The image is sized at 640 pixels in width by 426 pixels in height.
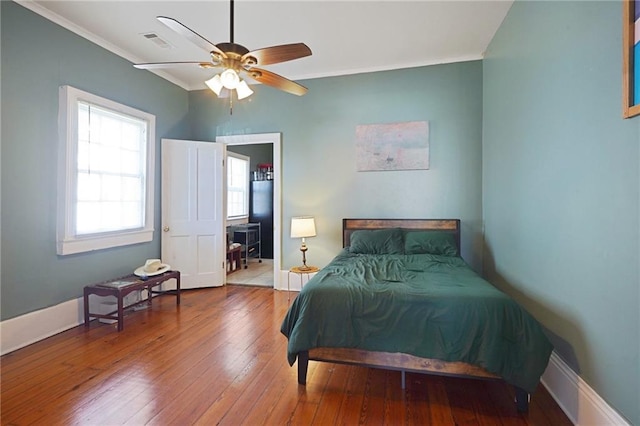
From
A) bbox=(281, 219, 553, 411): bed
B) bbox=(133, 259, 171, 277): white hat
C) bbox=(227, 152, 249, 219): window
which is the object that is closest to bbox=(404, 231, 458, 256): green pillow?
bbox=(281, 219, 553, 411): bed

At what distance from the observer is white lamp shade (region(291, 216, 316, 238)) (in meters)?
3.95

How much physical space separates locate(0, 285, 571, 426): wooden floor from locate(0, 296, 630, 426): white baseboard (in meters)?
0.08

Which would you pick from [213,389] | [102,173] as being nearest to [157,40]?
[102,173]

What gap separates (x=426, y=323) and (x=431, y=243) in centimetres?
179

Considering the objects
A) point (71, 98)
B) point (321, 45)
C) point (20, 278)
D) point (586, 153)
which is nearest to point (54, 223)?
point (20, 278)

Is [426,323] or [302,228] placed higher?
[302,228]

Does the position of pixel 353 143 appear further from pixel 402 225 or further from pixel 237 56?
pixel 237 56

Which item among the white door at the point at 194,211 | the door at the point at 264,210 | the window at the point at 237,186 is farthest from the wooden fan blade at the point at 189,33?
the door at the point at 264,210

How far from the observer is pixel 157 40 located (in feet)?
11.3

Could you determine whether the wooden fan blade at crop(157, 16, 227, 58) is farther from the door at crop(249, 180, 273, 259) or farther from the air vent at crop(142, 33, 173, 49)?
the door at crop(249, 180, 273, 259)

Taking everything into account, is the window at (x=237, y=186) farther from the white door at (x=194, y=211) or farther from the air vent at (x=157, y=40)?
the air vent at (x=157, y=40)

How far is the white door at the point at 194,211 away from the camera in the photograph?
4.34 metres

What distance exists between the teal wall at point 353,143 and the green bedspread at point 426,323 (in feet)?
6.22

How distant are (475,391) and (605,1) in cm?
237
